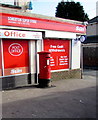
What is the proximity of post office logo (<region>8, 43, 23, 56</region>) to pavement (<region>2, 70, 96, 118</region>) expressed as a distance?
1694mm

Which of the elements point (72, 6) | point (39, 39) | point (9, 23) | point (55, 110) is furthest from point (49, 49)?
point (72, 6)

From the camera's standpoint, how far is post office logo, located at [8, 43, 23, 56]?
22.3 ft

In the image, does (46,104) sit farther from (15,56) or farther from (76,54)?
(76,54)

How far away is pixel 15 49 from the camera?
693 cm

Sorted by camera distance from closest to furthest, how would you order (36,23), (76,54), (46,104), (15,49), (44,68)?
(46,104)
(44,68)
(15,49)
(36,23)
(76,54)

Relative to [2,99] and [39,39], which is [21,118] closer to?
[2,99]

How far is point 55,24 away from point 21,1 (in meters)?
4.77

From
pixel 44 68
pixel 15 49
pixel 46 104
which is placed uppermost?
pixel 15 49

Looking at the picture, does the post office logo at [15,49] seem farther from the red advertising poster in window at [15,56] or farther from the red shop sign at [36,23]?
the red shop sign at [36,23]

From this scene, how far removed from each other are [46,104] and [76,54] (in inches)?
209

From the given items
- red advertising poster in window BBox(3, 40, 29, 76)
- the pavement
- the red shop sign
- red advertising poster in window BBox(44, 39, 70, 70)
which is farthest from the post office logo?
the pavement

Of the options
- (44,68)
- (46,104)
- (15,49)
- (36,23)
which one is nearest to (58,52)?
(44,68)

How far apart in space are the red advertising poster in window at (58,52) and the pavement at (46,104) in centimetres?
229

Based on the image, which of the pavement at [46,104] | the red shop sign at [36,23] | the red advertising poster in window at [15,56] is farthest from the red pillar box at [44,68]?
the red shop sign at [36,23]
